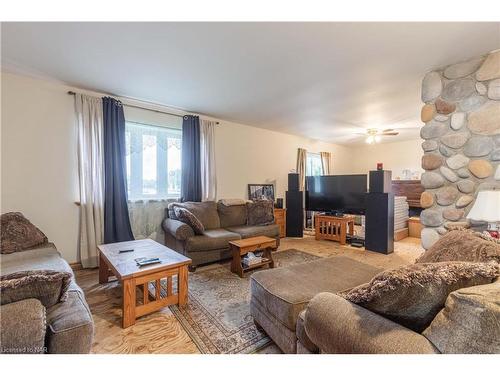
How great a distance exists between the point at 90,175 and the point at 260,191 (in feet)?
10.0

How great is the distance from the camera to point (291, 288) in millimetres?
1543

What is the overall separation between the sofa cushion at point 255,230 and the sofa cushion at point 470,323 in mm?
2804

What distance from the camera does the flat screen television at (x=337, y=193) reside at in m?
4.39

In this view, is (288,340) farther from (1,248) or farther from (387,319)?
(1,248)

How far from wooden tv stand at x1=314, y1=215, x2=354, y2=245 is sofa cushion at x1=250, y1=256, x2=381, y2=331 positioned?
8.33 feet

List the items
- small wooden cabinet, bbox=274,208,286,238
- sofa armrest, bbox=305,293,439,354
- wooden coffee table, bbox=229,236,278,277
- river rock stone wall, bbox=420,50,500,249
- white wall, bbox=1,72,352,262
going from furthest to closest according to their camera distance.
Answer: small wooden cabinet, bbox=274,208,286,238
wooden coffee table, bbox=229,236,278,277
white wall, bbox=1,72,352,262
river rock stone wall, bbox=420,50,500,249
sofa armrest, bbox=305,293,439,354

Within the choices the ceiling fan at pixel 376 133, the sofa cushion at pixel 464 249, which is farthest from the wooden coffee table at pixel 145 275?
the ceiling fan at pixel 376 133

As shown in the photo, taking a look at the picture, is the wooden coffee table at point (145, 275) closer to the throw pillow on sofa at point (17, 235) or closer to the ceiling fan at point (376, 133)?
the throw pillow on sofa at point (17, 235)

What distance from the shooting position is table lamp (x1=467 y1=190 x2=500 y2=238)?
6.04 feet

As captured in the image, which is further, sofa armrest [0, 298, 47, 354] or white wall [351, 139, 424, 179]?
white wall [351, 139, 424, 179]

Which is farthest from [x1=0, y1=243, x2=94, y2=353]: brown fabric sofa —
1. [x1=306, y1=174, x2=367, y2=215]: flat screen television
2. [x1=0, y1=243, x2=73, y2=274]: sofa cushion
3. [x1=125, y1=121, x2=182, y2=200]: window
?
[x1=306, y1=174, x2=367, y2=215]: flat screen television

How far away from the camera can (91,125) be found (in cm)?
308

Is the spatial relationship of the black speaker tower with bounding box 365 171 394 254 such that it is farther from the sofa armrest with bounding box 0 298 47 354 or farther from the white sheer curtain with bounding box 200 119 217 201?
the sofa armrest with bounding box 0 298 47 354

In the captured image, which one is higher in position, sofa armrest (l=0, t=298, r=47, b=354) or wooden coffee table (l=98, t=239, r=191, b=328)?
sofa armrest (l=0, t=298, r=47, b=354)
